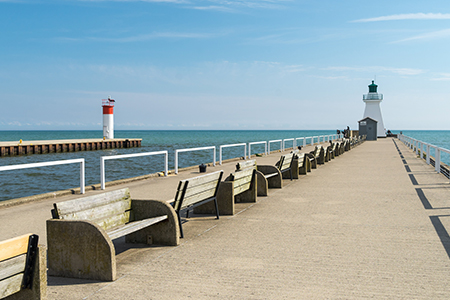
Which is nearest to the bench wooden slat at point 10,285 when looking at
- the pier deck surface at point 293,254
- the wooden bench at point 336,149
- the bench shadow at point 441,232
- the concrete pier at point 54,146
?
the pier deck surface at point 293,254

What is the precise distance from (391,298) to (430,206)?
518 cm

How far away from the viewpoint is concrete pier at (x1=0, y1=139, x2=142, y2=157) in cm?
5325

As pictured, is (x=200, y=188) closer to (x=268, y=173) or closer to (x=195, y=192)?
(x=195, y=192)

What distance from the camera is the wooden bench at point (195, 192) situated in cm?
594

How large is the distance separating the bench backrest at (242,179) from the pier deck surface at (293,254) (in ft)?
1.32

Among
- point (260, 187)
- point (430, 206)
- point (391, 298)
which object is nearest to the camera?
point (391, 298)

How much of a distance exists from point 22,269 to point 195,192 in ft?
10.7

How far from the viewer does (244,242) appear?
18.7 feet

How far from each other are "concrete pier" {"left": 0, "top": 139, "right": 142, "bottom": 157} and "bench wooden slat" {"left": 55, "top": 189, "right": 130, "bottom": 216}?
5316 centimetres

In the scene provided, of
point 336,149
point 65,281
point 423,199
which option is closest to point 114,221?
point 65,281

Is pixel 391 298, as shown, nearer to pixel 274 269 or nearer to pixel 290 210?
pixel 274 269

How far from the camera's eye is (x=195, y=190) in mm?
6340

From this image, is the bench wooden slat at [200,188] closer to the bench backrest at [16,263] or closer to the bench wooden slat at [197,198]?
the bench wooden slat at [197,198]

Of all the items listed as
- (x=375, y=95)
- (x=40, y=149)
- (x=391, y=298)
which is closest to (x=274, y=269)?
(x=391, y=298)
